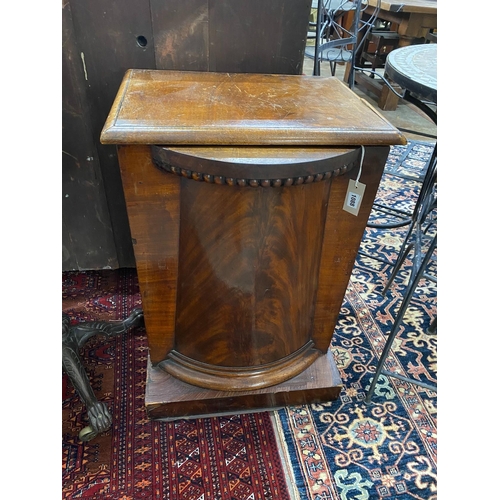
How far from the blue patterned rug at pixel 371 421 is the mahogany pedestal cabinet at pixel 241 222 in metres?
0.10

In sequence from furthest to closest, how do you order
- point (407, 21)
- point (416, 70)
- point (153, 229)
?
1. point (407, 21)
2. point (416, 70)
3. point (153, 229)

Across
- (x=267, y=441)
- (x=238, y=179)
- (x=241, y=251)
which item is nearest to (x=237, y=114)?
(x=238, y=179)

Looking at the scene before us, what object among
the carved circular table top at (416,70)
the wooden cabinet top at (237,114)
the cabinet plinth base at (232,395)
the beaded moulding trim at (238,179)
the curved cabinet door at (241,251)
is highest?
the carved circular table top at (416,70)

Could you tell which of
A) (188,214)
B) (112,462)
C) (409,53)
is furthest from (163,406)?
(409,53)

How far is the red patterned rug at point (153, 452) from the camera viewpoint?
93 cm

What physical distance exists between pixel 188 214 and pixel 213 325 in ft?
0.99

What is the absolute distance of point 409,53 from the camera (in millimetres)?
1050

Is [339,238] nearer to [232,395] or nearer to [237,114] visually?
[237,114]

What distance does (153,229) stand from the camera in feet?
2.57

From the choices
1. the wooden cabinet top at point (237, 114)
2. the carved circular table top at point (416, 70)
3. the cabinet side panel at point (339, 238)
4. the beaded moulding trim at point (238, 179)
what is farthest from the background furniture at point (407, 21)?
the beaded moulding trim at point (238, 179)

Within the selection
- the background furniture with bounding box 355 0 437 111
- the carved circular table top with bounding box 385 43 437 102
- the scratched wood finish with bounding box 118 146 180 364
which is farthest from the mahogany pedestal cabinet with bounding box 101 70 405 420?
the background furniture with bounding box 355 0 437 111

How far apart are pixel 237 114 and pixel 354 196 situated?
28 centimetres

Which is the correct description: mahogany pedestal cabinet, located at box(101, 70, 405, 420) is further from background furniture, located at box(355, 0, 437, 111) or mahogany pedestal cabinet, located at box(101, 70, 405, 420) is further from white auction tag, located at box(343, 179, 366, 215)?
background furniture, located at box(355, 0, 437, 111)

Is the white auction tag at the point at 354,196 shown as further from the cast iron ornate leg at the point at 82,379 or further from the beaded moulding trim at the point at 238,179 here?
the cast iron ornate leg at the point at 82,379
